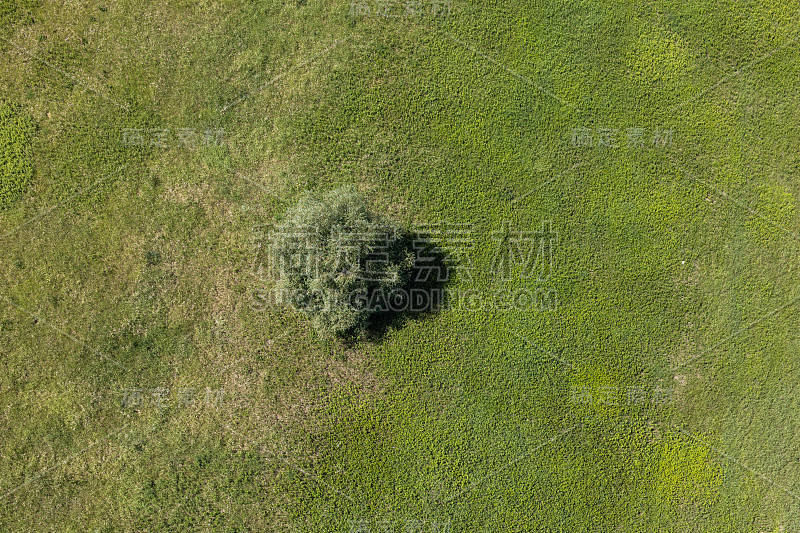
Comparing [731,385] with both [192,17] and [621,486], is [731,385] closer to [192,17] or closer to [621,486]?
[621,486]

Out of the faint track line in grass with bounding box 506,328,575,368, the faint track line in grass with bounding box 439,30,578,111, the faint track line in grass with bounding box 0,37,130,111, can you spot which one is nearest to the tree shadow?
the faint track line in grass with bounding box 506,328,575,368

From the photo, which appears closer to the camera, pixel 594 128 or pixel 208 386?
pixel 208 386

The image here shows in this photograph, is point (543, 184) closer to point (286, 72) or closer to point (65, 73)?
point (286, 72)

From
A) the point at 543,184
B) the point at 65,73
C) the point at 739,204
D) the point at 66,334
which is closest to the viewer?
the point at 66,334

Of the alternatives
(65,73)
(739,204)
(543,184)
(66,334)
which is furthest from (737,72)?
(66,334)

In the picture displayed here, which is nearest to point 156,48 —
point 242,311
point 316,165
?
point 316,165

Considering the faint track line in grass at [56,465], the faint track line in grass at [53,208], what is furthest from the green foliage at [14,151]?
the faint track line in grass at [56,465]
